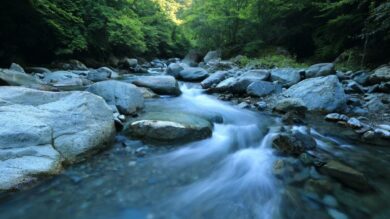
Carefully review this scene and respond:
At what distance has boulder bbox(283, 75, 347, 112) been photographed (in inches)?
212

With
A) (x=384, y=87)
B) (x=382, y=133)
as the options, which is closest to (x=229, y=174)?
(x=382, y=133)

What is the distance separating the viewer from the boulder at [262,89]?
→ 22.7 feet

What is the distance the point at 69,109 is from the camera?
328 cm

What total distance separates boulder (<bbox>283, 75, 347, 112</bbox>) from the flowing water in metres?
1.75

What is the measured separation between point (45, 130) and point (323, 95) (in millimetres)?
5529

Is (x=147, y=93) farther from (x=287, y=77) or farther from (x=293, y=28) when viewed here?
(x=293, y=28)

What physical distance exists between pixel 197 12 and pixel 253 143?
15.8 m

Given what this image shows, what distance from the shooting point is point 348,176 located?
2549 millimetres

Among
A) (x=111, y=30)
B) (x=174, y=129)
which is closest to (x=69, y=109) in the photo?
(x=174, y=129)

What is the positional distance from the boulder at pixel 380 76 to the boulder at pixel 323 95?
5.03 ft

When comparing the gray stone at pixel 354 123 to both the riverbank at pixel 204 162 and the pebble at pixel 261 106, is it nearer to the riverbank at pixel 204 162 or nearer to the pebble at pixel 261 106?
the riverbank at pixel 204 162

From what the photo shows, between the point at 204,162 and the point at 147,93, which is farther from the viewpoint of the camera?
the point at 147,93

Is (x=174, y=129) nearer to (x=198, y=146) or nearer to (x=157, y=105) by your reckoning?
(x=198, y=146)

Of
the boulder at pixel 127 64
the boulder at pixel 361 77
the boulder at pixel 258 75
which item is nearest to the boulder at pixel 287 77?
the boulder at pixel 258 75
